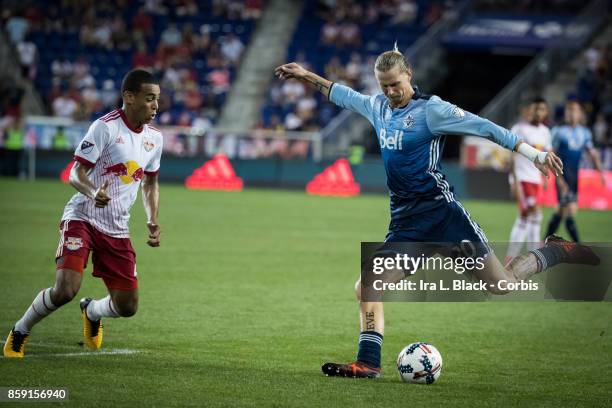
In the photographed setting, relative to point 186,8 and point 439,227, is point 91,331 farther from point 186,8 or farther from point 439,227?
point 186,8

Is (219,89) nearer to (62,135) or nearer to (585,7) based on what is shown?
(62,135)

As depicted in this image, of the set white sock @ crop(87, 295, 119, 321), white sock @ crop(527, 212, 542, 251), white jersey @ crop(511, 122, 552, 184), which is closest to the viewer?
white sock @ crop(87, 295, 119, 321)

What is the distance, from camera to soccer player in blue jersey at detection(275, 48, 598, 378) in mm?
8016

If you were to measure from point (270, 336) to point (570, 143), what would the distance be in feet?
30.9

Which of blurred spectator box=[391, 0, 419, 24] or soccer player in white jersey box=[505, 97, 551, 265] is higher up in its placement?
blurred spectator box=[391, 0, 419, 24]

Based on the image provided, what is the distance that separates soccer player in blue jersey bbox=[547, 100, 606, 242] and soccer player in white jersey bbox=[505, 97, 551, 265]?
0.85 meters

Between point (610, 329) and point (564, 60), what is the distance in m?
25.8

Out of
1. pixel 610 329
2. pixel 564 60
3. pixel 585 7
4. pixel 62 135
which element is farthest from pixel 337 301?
pixel 585 7

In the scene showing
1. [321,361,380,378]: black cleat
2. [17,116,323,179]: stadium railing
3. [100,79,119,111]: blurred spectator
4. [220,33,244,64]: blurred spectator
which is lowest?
[321,361,380,378]: black cleat

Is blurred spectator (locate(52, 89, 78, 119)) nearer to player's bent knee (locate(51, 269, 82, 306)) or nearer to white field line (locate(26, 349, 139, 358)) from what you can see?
white field line (locate(26, 349, 139, 358))

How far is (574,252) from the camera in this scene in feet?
30.6

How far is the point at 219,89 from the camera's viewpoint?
38781mm

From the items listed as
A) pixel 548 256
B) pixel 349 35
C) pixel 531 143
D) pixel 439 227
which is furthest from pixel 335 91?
pixel 349 35

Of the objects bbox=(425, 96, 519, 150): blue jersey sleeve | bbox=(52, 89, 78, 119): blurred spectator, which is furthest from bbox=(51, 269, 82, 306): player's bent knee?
bbox=(52, 89, 78, 119): blurred spectator
